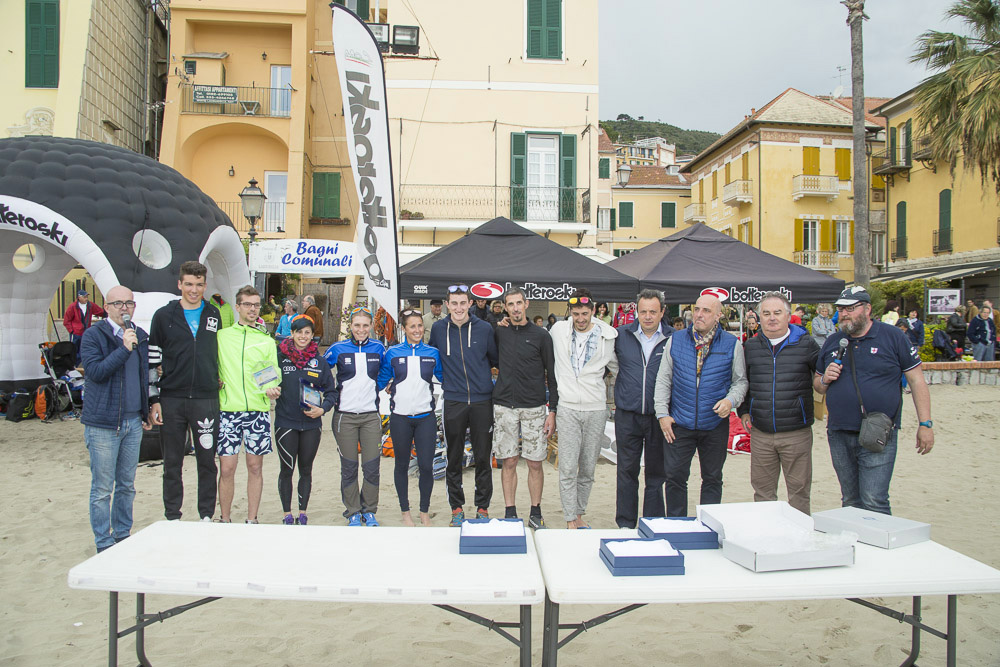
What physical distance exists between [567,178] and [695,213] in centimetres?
2108

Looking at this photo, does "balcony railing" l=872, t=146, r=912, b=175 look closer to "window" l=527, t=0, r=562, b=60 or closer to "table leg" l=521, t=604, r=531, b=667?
"window" l=527, t=0, r=562, b=60

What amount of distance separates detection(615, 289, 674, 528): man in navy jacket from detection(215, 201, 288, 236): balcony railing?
15.6m

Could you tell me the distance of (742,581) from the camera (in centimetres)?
219

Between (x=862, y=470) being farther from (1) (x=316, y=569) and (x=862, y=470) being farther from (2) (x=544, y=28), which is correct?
(2) (x=544, y=28)

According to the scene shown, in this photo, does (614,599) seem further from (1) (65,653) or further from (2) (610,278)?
(2) (610,278)

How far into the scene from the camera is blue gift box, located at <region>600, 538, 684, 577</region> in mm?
2203

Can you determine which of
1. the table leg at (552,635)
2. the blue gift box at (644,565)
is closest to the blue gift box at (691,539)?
the blue gift box at (644,565)

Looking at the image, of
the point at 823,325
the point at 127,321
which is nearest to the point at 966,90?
the point at 823,325

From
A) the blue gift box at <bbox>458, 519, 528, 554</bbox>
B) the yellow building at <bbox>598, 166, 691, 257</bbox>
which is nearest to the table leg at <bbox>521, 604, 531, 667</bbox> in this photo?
the blue gift box at <bbox>458, 519, 528, 554</bbox>

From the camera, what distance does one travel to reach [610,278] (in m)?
6.98

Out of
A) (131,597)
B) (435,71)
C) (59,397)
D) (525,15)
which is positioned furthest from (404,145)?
(131,597)

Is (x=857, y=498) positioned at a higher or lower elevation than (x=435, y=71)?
lower

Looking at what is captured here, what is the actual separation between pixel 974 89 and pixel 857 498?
14023 mm

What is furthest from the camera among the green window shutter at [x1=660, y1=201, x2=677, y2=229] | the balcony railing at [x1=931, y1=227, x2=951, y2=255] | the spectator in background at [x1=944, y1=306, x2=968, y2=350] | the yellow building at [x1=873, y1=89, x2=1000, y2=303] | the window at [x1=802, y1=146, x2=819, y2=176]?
the green window shutter at [x1=660, y1=201, x2=677, y2=229]
